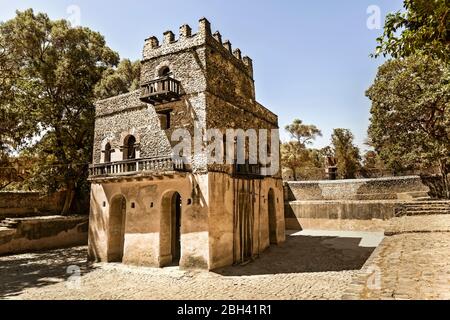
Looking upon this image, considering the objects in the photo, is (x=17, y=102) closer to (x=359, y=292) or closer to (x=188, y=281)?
(x=188, y=281)

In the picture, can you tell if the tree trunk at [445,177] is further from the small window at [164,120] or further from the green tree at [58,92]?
the green tree at [58,92]

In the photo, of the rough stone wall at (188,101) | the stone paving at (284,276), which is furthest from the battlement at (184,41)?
the stone paving at (284,276)

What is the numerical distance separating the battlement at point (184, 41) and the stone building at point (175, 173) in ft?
0.19

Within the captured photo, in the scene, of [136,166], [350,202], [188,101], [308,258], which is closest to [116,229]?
[136,166]

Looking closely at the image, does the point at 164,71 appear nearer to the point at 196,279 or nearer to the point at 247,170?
the point at 247,170

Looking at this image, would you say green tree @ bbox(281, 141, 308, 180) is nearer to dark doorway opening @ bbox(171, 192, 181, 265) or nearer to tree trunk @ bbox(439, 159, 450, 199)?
tree trunk @ bbox(439, 159, 450, 199)

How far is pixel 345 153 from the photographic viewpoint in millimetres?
36312

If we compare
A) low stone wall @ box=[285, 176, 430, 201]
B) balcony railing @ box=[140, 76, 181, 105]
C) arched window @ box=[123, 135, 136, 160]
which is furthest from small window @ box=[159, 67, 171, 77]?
low stone wall @ box=[285, 176, 430, 201]

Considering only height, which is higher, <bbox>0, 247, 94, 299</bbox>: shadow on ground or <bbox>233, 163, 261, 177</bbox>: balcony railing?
<bbox>233, 163, 261, 177</bbox>: balcony railing

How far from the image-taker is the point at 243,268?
13.2 metres

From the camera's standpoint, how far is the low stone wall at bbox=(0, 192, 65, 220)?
A: 21.3 metres

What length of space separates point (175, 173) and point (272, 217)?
9146 millimetres

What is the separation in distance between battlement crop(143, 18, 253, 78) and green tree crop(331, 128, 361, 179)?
23560 mm

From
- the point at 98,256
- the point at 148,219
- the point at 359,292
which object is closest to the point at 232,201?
the point at 148,219
